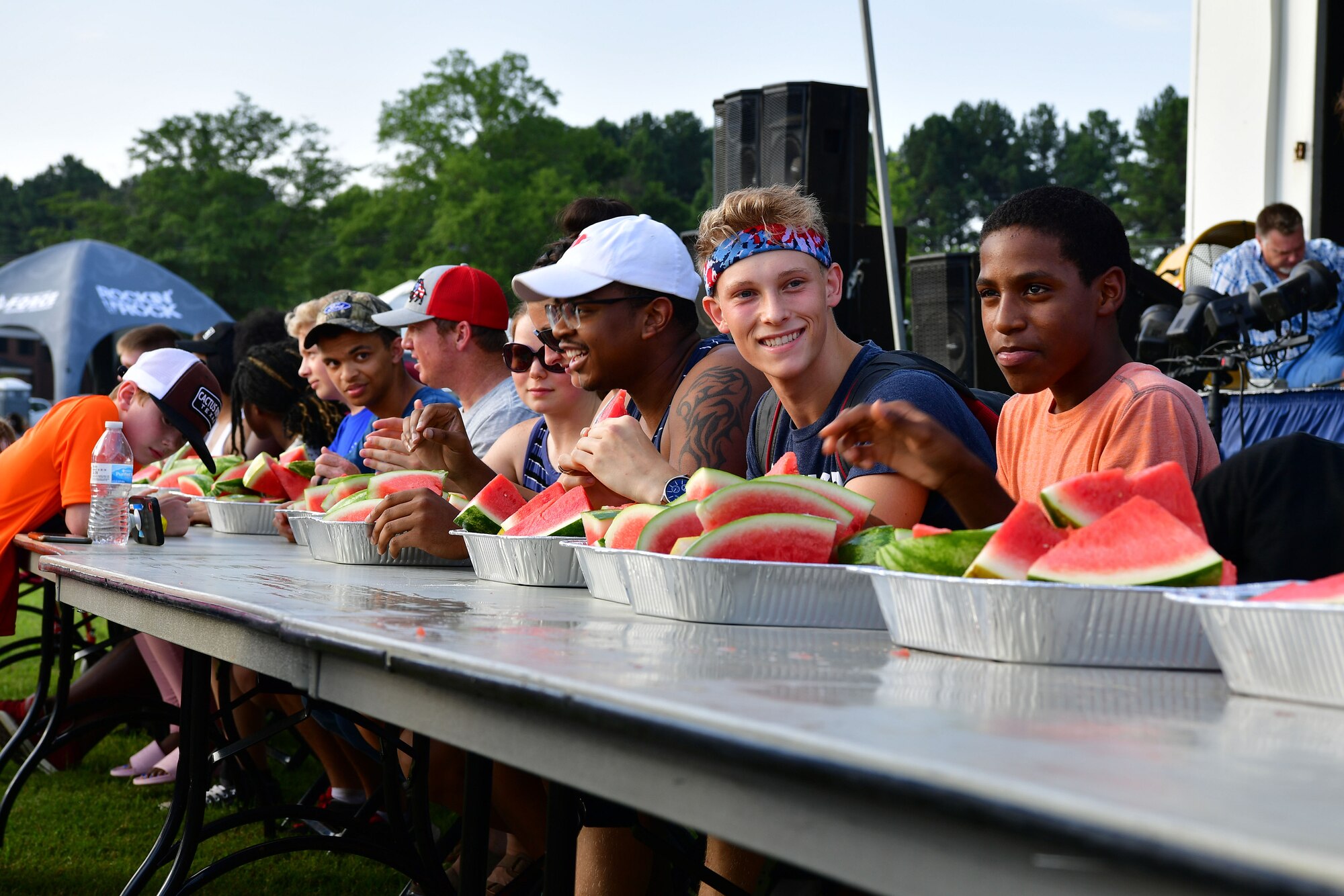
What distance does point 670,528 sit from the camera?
72.3 inches

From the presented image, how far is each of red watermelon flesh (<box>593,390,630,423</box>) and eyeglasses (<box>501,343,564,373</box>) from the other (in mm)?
236

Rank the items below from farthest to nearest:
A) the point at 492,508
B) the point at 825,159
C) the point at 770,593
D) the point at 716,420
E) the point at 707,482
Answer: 1. the point at 825,159
2. the point at 716,420
3. the point at 492,508
4. the point at 707,482
5. the point at 770,593

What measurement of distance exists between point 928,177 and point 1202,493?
69929 millimetres

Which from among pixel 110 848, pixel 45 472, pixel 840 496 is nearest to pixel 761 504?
pixel 840 496

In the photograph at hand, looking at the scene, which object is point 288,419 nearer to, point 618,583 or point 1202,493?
point 618,583

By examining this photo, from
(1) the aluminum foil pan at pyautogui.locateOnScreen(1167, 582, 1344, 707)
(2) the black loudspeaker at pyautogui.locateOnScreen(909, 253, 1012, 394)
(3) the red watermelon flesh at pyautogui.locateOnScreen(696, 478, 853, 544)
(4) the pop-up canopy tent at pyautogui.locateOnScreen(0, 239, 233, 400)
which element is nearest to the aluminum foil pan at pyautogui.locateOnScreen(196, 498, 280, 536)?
(3) the red watermelon flesh at pyautogui.locateOnScreen(696, 478, 853, 544)

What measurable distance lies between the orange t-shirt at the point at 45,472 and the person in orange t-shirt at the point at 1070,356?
10.1ft

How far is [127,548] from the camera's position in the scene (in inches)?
138

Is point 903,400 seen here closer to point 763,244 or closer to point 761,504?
point 761,504

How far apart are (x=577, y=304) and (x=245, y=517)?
1743 millimetres

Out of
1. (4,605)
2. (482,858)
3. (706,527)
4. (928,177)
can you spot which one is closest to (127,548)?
(4,605)

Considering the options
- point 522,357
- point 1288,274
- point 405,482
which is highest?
point 1288,274

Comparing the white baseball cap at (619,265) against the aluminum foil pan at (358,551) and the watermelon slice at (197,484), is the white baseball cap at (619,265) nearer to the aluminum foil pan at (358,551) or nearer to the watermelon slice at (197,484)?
the aluminum foil pan at (358,551)

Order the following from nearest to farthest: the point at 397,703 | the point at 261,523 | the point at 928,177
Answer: the point at 397,703
the point at 261,523
the point at 928,177
